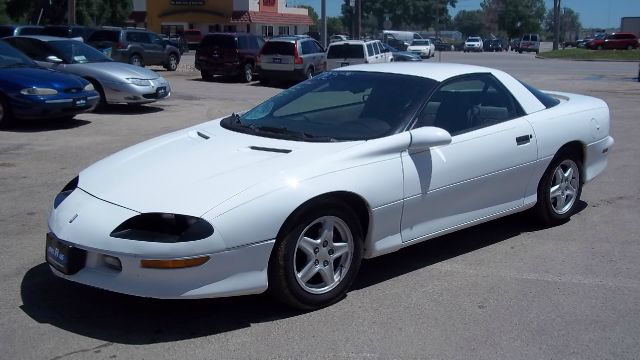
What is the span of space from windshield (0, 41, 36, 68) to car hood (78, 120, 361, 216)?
8075 mm

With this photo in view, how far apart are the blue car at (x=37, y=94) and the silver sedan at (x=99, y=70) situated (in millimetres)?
1901

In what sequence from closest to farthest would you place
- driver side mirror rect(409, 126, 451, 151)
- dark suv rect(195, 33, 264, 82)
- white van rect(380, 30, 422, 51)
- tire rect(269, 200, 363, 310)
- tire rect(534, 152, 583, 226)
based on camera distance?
tire rect(269, 200, 363, 310) < driver side mirror rect(409, 126, 451, 151) < tire rect(534, 152, 583, 226) < dark suv rect(195, 33, 264, 82) < white van rect(380, 30, 422, 51)

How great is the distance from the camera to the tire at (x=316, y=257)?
426 centimetres

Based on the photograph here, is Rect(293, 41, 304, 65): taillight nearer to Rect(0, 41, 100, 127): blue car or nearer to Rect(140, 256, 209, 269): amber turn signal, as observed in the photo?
Rect(0, 41, 100, 127): blue car

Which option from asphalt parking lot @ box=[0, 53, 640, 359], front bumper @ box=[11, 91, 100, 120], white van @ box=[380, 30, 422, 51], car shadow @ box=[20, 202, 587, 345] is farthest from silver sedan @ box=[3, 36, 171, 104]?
white van @ box=[380, 30, 422, 51]

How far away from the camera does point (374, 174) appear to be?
464cm

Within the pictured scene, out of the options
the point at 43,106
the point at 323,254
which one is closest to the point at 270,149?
the point at 323,254

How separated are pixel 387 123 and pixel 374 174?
583 mm

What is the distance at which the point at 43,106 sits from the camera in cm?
1137

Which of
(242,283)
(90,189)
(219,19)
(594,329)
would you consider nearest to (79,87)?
(90,189)

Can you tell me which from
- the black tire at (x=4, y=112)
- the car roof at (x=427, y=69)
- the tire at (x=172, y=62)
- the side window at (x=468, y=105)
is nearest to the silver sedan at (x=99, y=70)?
the black tire at (x=4, y=112)

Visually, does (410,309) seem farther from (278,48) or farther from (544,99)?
(278,48)

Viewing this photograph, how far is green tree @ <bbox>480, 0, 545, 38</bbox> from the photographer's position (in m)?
113

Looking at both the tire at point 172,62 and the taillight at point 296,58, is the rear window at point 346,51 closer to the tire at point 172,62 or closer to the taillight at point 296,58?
the taillight at point 296,58
